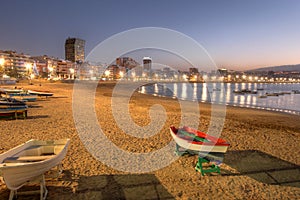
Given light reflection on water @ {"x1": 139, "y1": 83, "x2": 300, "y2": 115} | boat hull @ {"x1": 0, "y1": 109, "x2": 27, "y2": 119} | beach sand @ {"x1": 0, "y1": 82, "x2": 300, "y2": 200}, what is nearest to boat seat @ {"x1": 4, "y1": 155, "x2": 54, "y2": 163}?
beach sand @ {"x1": 0, "y1": 82, "x2": 300, "y2": 200}

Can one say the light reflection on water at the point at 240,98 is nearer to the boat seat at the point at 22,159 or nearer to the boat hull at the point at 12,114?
the boat seat at the point at 22,159

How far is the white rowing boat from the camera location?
4.02 m

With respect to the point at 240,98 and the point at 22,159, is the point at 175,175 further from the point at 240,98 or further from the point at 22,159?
the point at 240,98

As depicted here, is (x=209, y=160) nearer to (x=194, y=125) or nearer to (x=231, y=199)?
(x=231, y=199)

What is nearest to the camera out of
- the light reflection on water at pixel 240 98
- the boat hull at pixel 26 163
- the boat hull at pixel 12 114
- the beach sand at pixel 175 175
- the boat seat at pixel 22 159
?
the boat hull at pixel 26 163

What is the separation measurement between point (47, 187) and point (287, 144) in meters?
10.7

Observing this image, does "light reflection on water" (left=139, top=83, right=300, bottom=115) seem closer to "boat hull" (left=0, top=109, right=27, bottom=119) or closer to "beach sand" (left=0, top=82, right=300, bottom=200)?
"beach sand" (left=0, top=82, right=300, bottom=200)

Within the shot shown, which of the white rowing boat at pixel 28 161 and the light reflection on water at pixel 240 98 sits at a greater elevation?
the white rowing boat at pixel 28 161

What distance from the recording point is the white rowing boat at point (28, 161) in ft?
13.2

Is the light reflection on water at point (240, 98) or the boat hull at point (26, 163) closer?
the boat hull at point (26, 163)

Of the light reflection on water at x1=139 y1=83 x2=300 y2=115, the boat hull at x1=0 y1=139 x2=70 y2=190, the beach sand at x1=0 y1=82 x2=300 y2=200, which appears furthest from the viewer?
the light reflection on water at x1=139 y1=83 x2=300 y2=115

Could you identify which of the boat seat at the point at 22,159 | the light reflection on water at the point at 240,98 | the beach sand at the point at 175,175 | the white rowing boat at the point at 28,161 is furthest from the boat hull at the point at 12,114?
the light reflection on water at the point at 240,98

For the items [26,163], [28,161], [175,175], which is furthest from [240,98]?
[26,163]

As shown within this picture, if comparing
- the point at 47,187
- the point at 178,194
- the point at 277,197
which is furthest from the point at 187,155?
the point at 47,187
